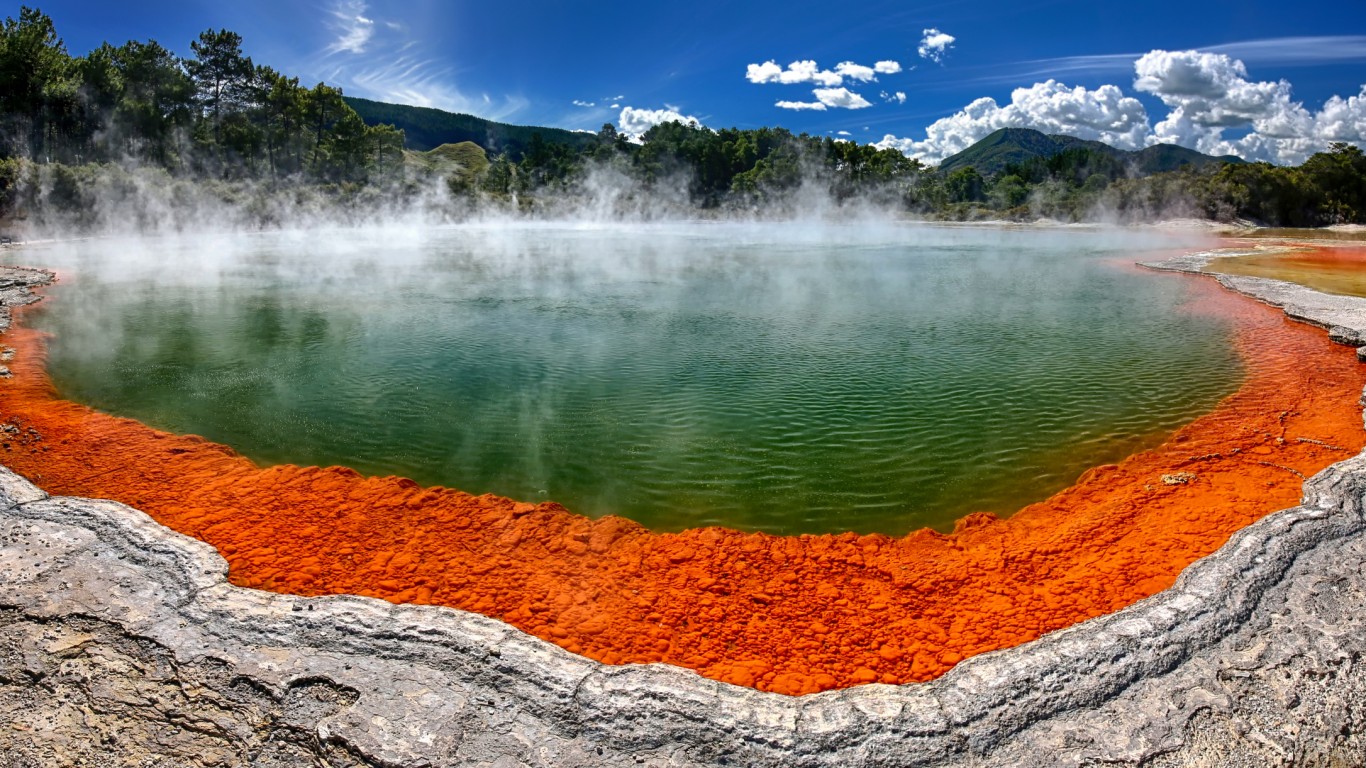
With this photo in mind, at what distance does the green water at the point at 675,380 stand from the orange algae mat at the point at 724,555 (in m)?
0.46

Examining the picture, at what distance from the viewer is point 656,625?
4.86 meters

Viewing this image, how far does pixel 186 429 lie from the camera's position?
27.0ft

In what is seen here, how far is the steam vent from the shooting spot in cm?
356

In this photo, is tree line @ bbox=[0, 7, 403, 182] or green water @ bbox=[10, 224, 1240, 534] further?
tree line @ bbox=[0, 7, 403, 182]

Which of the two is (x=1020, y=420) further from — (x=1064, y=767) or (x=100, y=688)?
(x=100, y=688)

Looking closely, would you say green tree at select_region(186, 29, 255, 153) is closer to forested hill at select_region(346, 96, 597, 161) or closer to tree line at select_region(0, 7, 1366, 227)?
tree line at select_region(0, 7, 1366, 227)

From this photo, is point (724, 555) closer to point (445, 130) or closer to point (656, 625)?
point (656, 625)

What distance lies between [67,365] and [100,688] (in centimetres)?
951

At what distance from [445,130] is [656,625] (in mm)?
141123

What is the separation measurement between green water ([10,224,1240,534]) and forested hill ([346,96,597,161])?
11584cm

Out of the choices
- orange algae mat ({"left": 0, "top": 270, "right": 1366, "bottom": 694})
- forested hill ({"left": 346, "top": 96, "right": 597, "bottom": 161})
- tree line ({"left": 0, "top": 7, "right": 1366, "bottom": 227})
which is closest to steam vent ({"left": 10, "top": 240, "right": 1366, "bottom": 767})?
orange algae mat ({"left": 0, "top": 270, "right": 1366, "bottom": 694})

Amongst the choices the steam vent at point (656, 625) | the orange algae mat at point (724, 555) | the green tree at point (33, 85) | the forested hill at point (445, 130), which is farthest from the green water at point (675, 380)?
the forested hill at point (445, 130)

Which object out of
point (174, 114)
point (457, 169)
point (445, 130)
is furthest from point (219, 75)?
point (445, 130)

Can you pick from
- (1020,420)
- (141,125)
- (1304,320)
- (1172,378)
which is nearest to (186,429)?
(1020,420)
